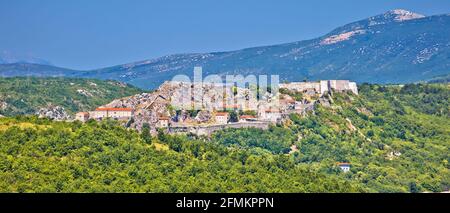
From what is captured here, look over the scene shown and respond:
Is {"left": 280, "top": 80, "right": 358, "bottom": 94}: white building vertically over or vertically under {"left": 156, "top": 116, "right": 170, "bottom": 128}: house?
over

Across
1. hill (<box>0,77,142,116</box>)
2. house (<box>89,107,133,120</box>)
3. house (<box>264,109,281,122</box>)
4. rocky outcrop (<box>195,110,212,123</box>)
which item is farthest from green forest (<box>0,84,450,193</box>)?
hill (<box>0,77,142,116</box>)

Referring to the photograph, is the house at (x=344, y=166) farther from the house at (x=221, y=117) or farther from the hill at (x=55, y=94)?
the hill at (x=55, y=94)

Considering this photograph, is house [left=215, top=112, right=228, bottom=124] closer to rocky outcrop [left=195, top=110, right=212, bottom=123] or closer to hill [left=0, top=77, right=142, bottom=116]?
rocky outcrop [left=195, top=110, right=212, bottom=123]

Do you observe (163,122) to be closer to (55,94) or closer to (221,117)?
(221,117)

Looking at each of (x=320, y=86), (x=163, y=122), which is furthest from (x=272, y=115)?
(x=320, y=86)

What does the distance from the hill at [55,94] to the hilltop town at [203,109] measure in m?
36.6

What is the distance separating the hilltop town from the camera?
64.1 m

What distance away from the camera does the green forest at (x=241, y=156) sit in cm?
3334

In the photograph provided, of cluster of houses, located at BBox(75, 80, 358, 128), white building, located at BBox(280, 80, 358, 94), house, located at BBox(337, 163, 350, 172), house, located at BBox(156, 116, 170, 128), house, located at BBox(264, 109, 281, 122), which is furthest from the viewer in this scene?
white building, located at BBox(280, 80, 358, 94)

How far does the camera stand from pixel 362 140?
70812 mm

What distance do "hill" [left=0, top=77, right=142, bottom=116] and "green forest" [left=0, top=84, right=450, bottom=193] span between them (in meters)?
42.1

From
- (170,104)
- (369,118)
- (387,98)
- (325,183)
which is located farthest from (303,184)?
(387,98)
